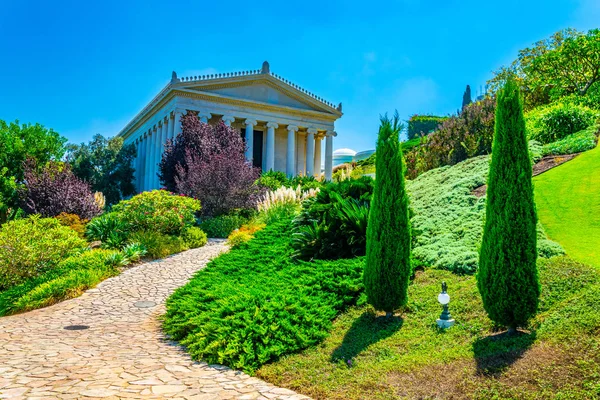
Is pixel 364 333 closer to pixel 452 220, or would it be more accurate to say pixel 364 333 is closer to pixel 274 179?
pixel 452 220

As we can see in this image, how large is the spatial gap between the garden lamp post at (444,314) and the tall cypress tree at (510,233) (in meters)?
0.44

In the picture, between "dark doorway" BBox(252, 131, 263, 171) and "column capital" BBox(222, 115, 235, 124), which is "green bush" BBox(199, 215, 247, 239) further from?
"dark doorway" BBox(252, 131, 263, 171)

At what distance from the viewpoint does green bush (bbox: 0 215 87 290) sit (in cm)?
1187

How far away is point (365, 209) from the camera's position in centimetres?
961

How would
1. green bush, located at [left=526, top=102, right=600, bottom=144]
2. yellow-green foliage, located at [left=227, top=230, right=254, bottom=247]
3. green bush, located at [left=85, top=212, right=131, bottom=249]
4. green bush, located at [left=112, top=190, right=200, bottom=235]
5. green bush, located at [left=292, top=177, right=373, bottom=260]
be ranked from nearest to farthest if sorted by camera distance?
green bush, located at [left=292, top=177, right=373, bottom=260] < yellow-green foliage, located at [left=227, top=230, right=254, bottom=247] < green bush, located at [left=85, top=212, right=131, bottom=249] < green bush, located at [left=112, top=190, right=200, bottom=235] < green bush, located at [left=526, top=102, right=600, bottom=144]

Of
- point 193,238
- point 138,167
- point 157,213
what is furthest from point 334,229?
point 138,167

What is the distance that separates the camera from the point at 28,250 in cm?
A: 1203

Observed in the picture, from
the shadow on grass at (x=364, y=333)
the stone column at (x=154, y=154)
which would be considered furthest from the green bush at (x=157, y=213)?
the stone column at (x=154, y=154)

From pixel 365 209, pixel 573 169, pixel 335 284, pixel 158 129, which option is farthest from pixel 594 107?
pixel 158 129

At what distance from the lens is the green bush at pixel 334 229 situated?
937 centimetres

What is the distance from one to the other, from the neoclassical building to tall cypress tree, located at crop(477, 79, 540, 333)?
28.9 m

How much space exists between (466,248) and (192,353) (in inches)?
199

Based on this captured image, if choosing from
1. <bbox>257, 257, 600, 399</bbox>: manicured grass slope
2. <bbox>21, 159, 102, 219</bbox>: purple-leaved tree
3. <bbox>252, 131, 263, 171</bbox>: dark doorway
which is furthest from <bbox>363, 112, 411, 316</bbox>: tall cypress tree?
<bbox>252, 131, 263, 171</bbox>: dark doorway

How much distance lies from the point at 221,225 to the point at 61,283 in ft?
24.9
